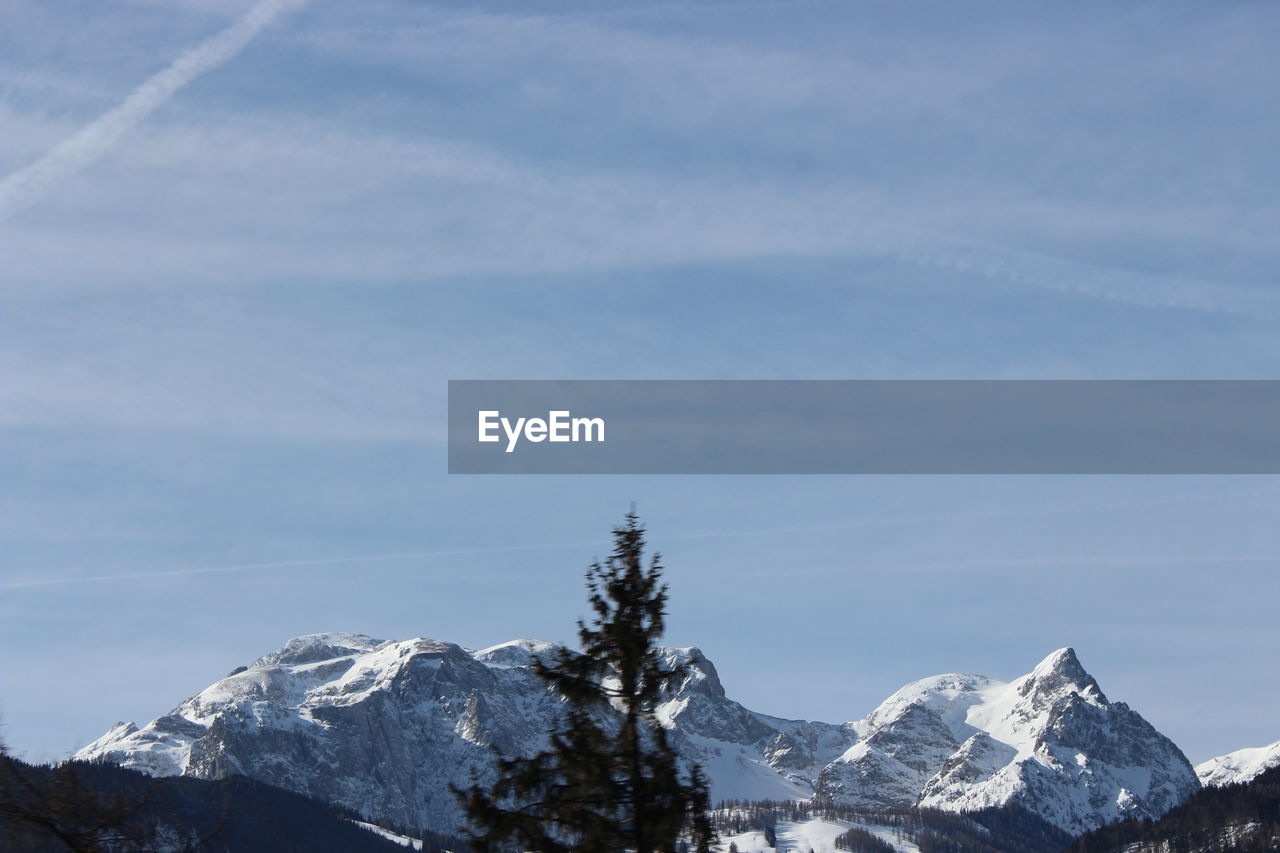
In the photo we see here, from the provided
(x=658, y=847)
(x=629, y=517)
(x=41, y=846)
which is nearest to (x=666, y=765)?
(x=658, y=847)

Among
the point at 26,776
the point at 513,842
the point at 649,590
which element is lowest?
the point at 513,842

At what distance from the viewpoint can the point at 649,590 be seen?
97.7 ft

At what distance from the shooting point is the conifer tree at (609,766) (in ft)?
90.8

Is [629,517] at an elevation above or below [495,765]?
above

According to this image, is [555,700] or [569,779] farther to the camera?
[555,700]

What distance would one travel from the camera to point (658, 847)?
2727 centimetres

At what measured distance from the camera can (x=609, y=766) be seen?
2839cm

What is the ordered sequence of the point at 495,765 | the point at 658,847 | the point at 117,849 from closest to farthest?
the point at 117,849, the point at 658,847, the point at 495,765

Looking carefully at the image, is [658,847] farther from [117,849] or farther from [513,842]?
[117,849]

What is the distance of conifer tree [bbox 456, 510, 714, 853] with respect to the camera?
27.7 metres

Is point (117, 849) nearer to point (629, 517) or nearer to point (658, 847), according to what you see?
point (658, 847)

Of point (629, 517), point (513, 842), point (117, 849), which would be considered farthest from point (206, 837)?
point (629, 517)

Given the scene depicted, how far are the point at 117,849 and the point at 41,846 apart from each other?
1.28 meters

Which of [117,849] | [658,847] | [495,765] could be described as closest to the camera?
[117,849]
